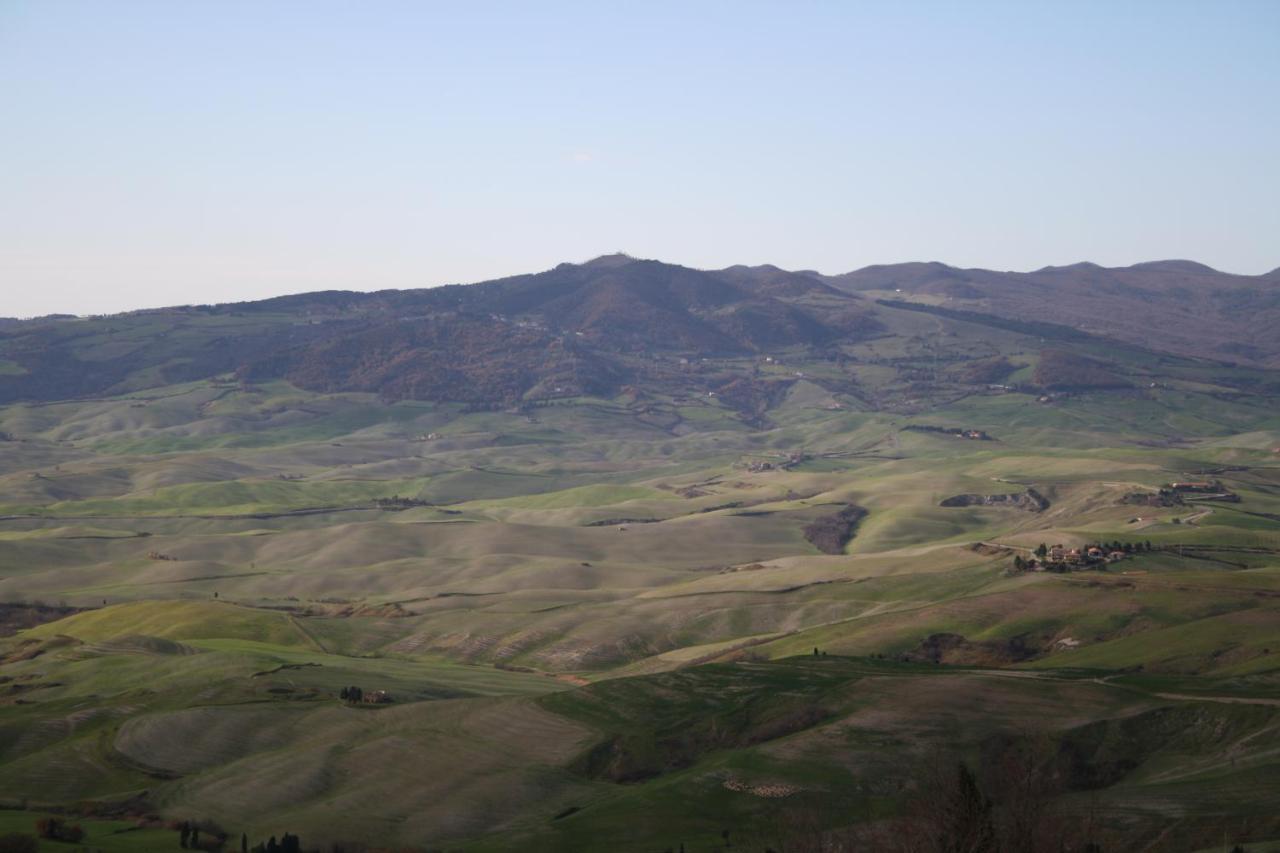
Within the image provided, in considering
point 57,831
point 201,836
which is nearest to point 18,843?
point 57,831

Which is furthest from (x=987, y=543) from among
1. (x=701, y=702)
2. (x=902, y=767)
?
(x=902, y=767)

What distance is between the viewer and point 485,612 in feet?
561

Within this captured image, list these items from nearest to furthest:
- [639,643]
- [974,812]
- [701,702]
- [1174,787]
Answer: [974,812], [1174,787], [701,702], [639,643]

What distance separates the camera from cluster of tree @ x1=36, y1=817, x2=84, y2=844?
267 feet

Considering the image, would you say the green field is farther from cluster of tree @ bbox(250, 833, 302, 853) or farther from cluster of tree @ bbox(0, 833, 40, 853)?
cluster of tree @ bbox(0, 833, 40, 853)

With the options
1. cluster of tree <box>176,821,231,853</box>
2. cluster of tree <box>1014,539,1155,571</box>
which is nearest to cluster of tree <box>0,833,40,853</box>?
cluster of tree <box>176,821,231,853</box>

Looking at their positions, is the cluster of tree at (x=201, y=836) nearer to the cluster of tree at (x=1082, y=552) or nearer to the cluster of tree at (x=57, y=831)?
the cluster of tree at (x=57, y=831)

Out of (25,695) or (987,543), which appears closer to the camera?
(25,695)

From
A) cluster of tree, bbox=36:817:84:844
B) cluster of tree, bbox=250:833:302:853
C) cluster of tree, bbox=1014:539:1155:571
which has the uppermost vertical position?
cluster of tree, bbox=1014:539:1155:571

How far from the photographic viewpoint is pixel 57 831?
82312 mm

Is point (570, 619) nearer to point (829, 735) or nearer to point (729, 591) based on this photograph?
point (729, 591)

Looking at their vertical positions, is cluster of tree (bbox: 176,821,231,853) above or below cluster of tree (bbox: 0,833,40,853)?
below

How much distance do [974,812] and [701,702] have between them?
1867 inches

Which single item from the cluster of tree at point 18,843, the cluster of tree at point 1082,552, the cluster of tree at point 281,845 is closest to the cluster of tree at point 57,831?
the cluster of tree at point 18,843
